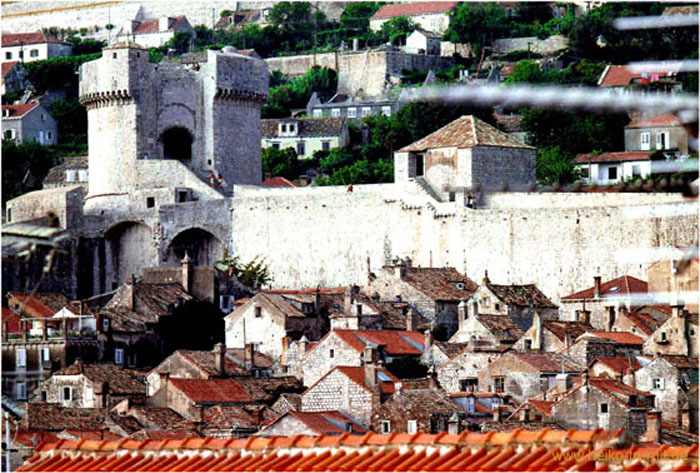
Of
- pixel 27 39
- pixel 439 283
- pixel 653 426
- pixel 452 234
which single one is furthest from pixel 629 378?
pixel 27 39

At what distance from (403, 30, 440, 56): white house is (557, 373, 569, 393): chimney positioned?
59679 mm

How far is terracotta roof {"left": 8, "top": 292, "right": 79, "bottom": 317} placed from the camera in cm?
6000

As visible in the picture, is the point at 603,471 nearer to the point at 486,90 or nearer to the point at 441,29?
the point at 486,90

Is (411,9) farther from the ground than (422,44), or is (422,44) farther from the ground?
(411,9)

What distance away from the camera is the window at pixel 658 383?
158ft

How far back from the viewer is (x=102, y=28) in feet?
408

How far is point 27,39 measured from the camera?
377 feet

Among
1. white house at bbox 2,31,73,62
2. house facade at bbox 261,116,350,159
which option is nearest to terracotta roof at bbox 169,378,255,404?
house facade at bbox 261,116,350,159

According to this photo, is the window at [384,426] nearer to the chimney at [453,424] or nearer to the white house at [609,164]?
the chimney at [453,424]

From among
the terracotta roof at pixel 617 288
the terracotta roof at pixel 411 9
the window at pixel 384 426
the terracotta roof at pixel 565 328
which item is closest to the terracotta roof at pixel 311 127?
the terracotta roof at pixel 411 9

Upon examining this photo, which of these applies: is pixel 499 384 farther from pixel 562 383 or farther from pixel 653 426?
pixel 653 426

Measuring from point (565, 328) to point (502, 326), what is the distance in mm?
2087

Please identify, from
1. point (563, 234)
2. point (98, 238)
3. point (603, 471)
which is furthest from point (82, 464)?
point (98, 238)

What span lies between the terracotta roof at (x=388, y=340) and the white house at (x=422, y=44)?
2087 inches
